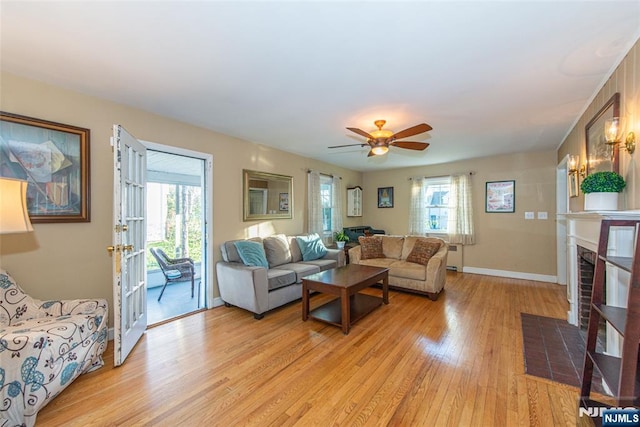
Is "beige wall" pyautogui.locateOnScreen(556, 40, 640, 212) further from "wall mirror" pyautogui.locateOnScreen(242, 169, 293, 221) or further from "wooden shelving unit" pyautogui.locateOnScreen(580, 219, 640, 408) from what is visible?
"wall mirror" pyautogui.locateOnScreen(242, 169, 293, 221)

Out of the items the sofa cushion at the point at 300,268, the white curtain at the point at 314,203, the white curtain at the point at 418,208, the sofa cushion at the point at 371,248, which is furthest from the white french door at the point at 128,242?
the white curtain at the point at 418,208

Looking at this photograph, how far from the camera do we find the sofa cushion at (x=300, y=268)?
12.4ft

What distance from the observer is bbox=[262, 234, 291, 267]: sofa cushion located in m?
3.97

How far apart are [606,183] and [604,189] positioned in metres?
0.04

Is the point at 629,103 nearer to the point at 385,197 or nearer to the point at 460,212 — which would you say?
the point at 460,212

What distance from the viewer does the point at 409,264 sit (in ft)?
14.0

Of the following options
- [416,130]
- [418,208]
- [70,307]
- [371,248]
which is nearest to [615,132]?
[416,130]

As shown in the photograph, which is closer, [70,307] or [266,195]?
[70,307]

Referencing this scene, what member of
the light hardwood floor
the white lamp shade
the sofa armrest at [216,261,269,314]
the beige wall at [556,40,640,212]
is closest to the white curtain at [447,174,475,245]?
the light hardwood floor

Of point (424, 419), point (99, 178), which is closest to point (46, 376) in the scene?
point (99, 178)

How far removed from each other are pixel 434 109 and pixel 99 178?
3.49 meters

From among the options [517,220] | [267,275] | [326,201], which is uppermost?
[326,201]

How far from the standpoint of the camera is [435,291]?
384 centimetres

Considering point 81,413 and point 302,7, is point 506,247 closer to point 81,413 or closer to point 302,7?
point 302,7
